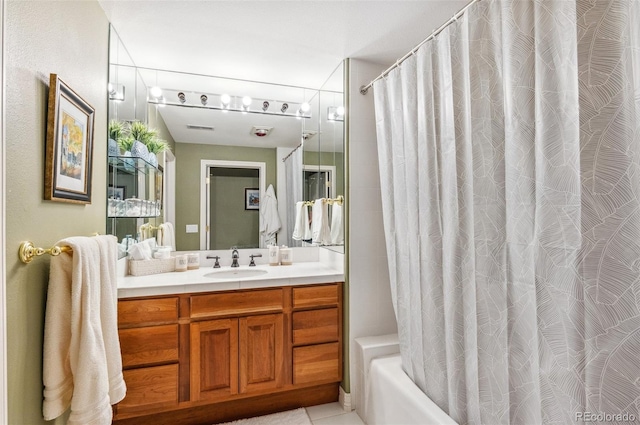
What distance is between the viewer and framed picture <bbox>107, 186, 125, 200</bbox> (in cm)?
189

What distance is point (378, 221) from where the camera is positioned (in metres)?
2.31

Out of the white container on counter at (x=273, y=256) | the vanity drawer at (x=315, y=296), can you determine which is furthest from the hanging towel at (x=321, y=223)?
the vanity drawer at (x=315, y=296)

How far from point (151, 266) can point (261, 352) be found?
960 millimetres

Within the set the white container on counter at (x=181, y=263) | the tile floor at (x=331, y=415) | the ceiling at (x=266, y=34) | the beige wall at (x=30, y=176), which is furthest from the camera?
the white container on counter at (x=181, y=263)

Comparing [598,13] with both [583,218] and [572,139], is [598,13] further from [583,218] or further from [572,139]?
[583,218]

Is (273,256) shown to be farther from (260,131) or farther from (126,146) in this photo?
(126,146)

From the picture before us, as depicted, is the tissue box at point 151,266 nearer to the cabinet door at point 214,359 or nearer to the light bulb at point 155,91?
the cabinet door at point 214,359

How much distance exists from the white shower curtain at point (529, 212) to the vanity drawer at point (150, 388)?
4.61 feet

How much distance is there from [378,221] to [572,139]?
4.77ft

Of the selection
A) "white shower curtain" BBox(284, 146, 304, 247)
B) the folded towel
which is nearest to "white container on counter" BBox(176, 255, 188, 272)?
the folded towel

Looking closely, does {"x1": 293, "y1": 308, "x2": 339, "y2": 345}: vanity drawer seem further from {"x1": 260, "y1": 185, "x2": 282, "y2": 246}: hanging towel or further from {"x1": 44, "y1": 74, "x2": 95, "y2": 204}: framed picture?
{"x1": 44, "y1": 74, "x2": 95, "y2": 204}: framed picture

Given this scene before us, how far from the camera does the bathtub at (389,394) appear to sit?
150 centimetres

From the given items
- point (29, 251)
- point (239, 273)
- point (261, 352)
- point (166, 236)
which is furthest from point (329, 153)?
point (29, 251)

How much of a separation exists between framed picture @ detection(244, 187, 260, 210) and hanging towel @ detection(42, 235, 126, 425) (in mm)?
1499
